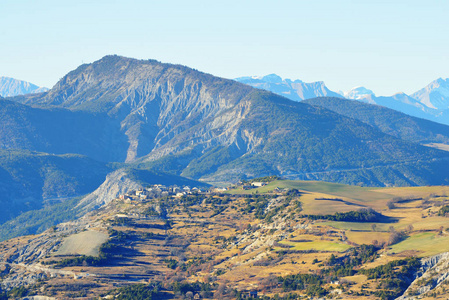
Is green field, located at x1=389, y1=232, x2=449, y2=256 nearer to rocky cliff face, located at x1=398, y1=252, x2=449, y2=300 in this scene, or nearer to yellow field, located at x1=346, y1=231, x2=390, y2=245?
rocky cliff face, located at x1=398, y1=252, x2=449, y2=300

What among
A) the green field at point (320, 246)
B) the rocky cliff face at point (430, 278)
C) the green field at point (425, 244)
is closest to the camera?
the rocky cliff face at point (430, 278)

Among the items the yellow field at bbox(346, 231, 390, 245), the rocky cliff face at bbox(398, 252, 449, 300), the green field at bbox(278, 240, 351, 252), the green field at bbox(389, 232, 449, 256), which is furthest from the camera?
the yellow field at bbox(346, 231, 390, 245)

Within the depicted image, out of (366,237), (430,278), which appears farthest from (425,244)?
Result: (430,278)

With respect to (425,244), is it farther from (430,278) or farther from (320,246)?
(320,246)

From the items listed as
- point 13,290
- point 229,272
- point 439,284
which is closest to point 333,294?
point 439,284

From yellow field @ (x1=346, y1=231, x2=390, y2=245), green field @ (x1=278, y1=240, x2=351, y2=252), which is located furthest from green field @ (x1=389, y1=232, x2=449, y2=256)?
green field @ (x1=278, y1=240, x2=351, y2=252)

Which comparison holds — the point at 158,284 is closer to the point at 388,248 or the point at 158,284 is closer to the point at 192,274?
the point at 192,274

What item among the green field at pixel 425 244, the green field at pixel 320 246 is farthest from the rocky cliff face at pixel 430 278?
the green field at pixel 320 246

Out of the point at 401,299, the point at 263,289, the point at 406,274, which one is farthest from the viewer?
the point at 263,289

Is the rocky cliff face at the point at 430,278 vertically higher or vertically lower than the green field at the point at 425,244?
lower

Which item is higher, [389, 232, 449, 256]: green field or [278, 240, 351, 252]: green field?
[389, 232, 449, 256]: green field

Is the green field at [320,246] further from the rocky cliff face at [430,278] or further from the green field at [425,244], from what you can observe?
the rocky cliff face at [430,278]
